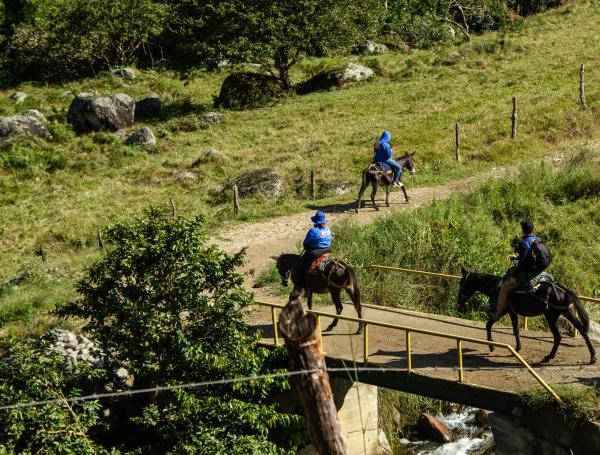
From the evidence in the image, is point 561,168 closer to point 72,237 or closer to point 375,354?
point 375,354

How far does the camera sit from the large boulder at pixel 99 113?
45656 millimetres

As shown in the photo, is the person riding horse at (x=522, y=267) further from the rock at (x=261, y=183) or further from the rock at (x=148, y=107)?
the rock at (x=148, y=107)

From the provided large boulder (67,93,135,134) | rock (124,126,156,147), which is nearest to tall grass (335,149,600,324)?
rock (124,126,156,147)

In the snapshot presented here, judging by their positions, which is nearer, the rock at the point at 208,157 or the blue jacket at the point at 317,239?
the blue jacket at the point at 317,239

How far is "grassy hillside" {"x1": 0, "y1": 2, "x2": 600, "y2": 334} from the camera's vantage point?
104 ft

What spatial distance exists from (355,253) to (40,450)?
12225mm

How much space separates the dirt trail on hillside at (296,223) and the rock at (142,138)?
15947 millimetres

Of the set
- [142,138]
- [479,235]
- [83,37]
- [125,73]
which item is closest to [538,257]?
[479,235]

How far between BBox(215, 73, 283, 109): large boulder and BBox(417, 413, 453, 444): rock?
31.8 meters

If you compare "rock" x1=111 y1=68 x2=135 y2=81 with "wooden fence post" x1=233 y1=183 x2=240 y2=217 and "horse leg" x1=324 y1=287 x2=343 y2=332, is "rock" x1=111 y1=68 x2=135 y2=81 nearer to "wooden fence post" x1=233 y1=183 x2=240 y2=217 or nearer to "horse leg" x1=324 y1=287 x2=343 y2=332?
"wooden fence post" x1=233 y1=183 x2=240 y2=217

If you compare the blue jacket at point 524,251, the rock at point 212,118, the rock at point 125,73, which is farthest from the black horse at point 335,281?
the rock at point 125,73

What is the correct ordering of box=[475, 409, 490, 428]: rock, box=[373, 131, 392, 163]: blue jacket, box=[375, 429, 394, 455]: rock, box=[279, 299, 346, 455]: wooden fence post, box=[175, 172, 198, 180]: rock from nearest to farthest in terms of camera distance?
1. box=[279, 299, 346, 455]: wooden fence post
2. box=[375, 429, 394, 455]: rock
3. box=[475, 409, 490, 428]: rock
4. box=[373, 131, 392, 163]: blue jacket
5. box=[175, 172, 198, 180]: rock

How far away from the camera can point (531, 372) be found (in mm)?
14047

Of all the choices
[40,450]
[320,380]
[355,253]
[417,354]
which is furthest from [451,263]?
[320,380]
